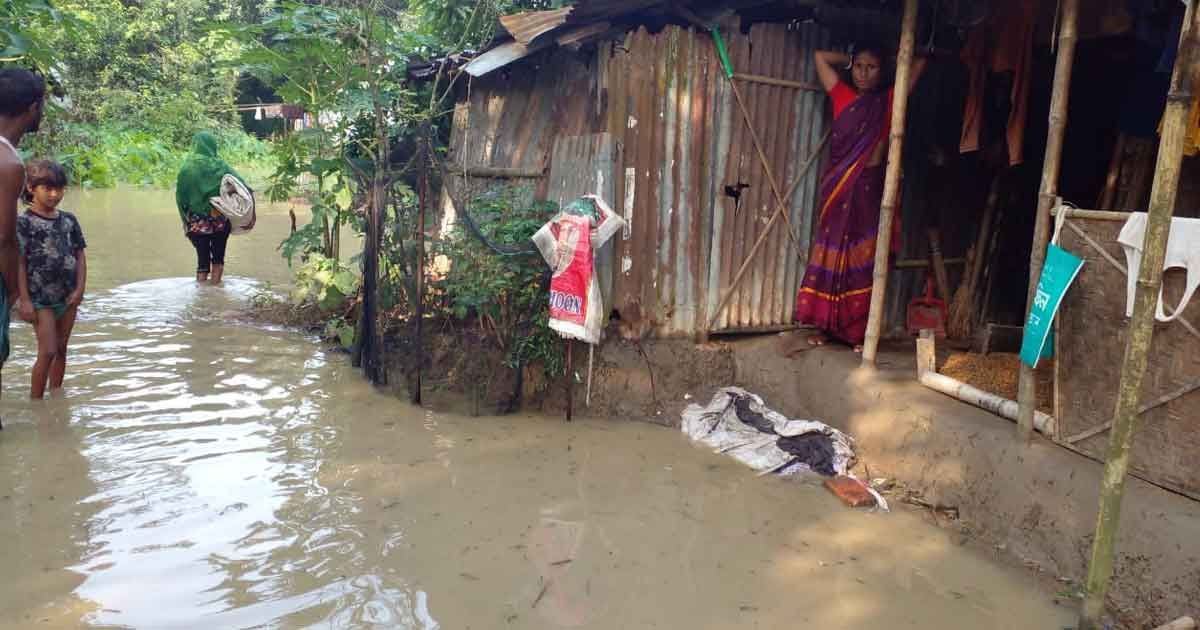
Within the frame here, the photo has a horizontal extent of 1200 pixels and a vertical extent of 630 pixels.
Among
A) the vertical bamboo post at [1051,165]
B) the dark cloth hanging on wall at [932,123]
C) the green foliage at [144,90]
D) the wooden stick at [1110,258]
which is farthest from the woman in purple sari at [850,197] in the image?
the green foliage at [144,90]

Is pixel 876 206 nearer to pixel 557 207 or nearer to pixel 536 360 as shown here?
pixel 557 207

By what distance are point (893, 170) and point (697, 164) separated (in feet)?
4.33

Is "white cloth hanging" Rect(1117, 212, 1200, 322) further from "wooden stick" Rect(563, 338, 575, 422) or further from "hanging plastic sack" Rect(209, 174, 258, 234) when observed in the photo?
"hanging plastic sack" Rect(209, 174, 258, 234)

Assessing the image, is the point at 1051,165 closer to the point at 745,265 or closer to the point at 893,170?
the point at 893,170

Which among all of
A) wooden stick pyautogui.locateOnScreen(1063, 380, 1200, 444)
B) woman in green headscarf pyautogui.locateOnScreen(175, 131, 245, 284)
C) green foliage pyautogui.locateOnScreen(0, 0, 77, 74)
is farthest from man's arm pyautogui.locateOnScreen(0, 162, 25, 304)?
wooden stick pyautogui.locateOnScreen(1063, 380, 1200, 444)

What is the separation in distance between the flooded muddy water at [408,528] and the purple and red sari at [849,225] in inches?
56.7

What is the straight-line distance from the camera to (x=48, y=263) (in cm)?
486

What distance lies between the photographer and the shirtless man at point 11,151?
3.62 meters

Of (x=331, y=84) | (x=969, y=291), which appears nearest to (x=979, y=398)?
(x=969, y=291)

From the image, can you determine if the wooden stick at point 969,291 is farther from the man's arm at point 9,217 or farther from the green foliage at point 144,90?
the green foliage at point 144,90

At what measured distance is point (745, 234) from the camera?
18.3 feet

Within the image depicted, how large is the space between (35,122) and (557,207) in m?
3.03

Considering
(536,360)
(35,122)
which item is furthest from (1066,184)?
(35,122)

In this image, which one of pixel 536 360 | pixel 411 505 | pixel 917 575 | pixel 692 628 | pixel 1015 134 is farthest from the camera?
pixel 536 360
